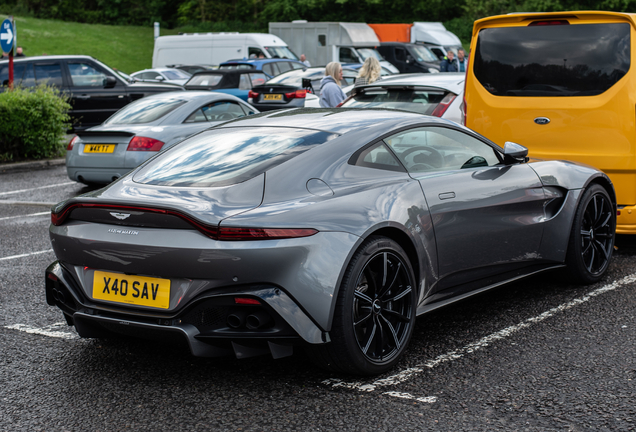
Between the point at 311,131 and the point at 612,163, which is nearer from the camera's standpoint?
the point at 311,131

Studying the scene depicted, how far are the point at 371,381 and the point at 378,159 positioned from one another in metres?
1.22

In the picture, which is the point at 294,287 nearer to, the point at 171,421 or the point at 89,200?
the point at 171,421

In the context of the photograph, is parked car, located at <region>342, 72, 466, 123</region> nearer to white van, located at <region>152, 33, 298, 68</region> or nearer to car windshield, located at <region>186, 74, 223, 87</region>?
car windshield, located at <region>186, 74, 223, 87</region>

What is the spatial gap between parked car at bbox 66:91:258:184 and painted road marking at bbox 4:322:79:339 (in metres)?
4.95

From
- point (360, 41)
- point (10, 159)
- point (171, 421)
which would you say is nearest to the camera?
point (171, 421)

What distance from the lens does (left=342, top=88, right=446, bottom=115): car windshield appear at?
8.35 meters

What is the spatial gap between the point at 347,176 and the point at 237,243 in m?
0.82

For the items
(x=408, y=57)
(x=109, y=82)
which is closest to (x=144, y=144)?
(x=109, y=82)

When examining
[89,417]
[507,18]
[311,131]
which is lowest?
[89,417]

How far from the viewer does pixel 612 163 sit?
6230 millimetres

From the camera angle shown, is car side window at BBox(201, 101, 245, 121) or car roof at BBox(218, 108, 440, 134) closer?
car roof at BBox(218, 108, 440, 134)

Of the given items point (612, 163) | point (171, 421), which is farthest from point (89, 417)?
point (612, 163)

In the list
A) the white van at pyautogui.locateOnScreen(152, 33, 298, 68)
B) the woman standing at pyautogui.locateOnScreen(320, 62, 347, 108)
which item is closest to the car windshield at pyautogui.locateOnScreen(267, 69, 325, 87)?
the woman standing at pyautogui.locateOnScreen(320, 62, 347, 108)

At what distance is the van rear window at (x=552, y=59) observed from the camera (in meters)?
6.22
